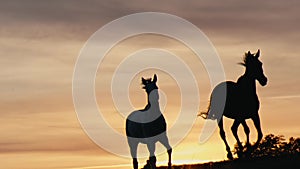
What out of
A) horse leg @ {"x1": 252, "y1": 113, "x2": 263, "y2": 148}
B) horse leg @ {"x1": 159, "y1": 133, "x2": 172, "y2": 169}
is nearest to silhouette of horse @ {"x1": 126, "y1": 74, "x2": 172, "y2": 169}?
horse leg @ {"x1": 159, "y1": 133, "x2": 172, "y2": 169}

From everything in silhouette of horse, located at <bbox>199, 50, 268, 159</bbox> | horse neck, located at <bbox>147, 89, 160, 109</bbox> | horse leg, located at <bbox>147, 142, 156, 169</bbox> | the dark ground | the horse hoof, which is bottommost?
the dark ground

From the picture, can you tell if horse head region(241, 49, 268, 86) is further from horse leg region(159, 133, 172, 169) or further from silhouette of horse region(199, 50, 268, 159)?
horse leg region(159, 133, 172, 169)

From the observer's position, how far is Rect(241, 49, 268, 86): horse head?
3469 centimetres

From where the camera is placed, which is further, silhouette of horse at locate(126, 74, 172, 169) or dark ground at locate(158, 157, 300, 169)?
silhouette of horse at locate(126, 74, 172, 169)

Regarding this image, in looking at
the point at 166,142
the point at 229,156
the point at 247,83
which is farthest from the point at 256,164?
the point at 247,83

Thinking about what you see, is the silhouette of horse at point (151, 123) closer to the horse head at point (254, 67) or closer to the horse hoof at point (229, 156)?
the horse hoof at point (229, 156)

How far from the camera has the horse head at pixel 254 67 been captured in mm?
34688

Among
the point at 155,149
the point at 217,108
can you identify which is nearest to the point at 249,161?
the point at 155,149

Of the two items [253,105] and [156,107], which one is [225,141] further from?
[156,107]

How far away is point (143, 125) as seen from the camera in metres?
32.1

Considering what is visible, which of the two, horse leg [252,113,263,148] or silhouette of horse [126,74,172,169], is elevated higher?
horse leg [252,113,263,148]

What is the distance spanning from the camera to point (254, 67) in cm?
3472

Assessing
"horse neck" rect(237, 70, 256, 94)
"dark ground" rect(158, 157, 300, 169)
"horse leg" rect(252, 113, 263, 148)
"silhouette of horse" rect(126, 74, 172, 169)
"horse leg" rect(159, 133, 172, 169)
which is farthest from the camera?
"horse neck" rect(237, 70, 256, 94)

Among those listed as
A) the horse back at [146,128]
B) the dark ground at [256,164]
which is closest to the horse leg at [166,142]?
the horse back at [146,128]
